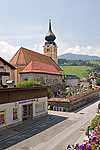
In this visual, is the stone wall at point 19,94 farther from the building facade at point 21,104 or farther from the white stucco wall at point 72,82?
the white stucco wall at point 72,82

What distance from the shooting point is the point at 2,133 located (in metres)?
23.3

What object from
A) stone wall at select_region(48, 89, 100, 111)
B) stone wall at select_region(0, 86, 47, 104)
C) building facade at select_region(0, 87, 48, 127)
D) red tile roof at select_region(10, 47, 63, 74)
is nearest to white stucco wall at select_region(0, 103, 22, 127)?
building facade at select_region(0, 87, 48, 127)

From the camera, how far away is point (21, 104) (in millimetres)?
28562

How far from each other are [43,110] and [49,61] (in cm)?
4593

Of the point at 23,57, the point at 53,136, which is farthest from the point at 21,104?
the point at 23,57

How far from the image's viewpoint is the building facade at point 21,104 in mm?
25422

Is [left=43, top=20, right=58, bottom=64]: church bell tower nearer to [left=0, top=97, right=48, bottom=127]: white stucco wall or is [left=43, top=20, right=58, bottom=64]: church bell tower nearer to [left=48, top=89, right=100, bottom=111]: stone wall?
[left=48, top=89, right=100, bottom=111]: stone wall

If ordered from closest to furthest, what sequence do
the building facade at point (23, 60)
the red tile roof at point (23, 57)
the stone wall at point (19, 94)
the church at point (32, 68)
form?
the stone wall at point (19, 94) → the church at point (32, 68) → the building facade at point (23, 60) → the red tile roof at point (23, 57)

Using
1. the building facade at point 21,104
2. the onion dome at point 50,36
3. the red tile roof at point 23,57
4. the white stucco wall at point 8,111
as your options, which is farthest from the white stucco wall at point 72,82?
the white stucco wall at point 8,111

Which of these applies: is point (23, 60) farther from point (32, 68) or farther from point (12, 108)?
point (12, 108)

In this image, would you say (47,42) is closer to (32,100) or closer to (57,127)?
(32,100)

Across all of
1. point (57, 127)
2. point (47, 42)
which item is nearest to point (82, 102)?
point (57, 127)

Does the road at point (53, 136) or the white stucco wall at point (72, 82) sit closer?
the road at point (53, 136)

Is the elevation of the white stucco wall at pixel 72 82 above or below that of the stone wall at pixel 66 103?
above
